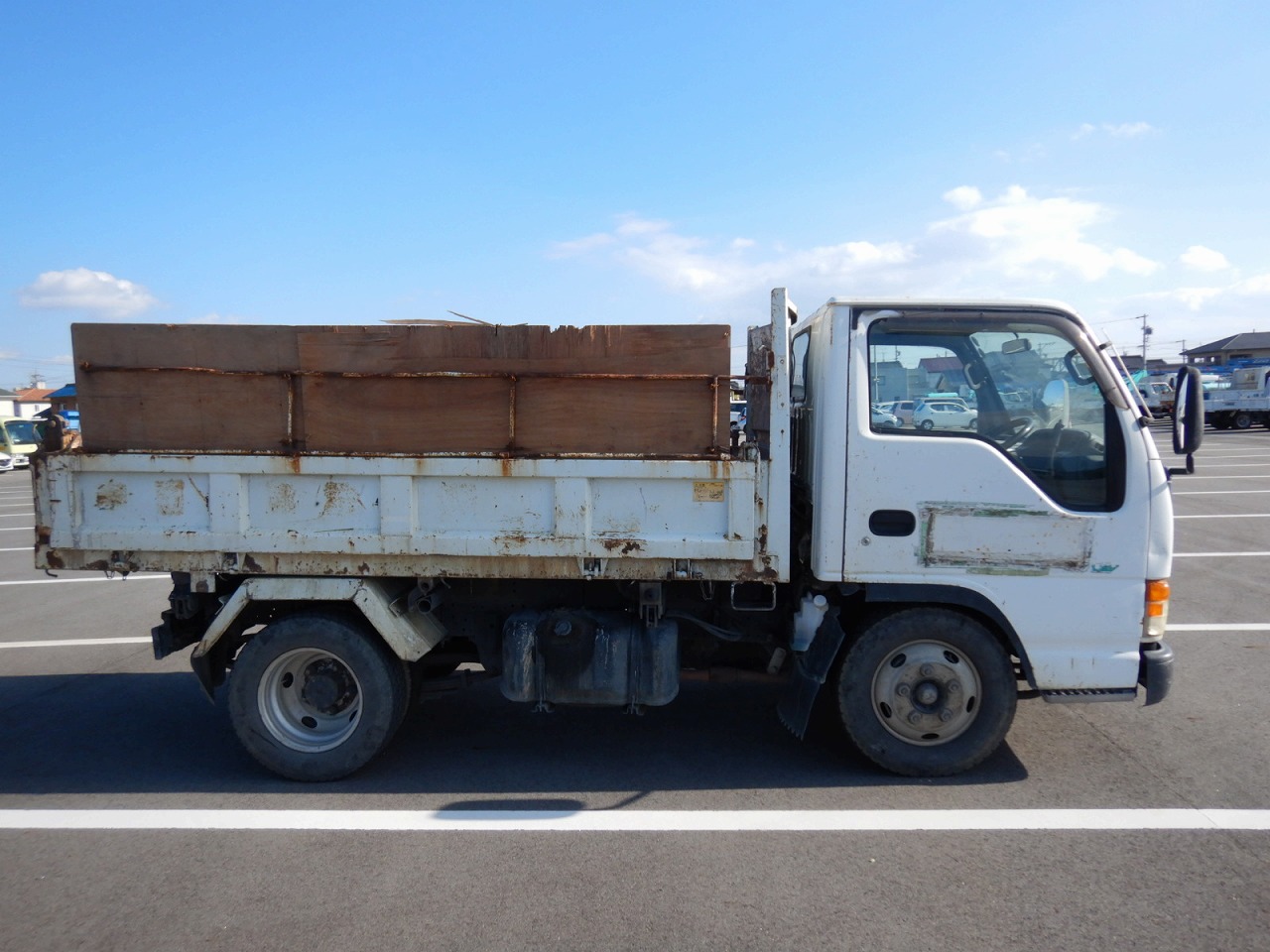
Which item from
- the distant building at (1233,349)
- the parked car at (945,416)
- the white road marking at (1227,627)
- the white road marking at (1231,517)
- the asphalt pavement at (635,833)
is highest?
the distant building at (1233,349)

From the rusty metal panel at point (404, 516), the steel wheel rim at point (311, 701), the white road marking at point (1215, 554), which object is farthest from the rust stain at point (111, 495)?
the white road marking at point (1215, 554)

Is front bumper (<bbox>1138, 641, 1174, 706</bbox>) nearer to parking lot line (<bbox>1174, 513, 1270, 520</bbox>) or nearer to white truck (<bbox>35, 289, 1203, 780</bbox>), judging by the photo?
white truck (<bbox>35, 289, 1203, 780</bbox>)

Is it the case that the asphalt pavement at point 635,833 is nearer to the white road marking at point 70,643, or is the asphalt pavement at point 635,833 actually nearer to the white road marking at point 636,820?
the white road marking at point 636,820

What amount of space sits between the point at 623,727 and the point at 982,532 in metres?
2.36

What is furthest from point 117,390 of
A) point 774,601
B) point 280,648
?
point 774,601

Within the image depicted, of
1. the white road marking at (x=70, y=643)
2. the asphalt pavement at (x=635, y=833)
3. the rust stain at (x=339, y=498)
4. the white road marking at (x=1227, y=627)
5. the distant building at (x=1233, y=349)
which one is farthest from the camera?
the distant building at (x=1233, y=349)

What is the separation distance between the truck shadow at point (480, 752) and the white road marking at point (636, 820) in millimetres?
229

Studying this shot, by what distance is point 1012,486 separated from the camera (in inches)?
159

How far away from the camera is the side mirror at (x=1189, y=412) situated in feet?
12.6

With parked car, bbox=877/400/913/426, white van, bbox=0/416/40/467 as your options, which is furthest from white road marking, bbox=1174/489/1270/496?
white van, bbox=0/416/40/467

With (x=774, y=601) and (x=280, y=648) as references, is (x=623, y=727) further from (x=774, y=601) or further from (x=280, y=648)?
(x=280, y=648)

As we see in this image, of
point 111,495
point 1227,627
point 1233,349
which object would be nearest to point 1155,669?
point 1227,627

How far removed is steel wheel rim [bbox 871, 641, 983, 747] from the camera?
13.9ft

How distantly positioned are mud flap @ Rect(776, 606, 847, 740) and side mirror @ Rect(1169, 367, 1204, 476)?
1.76 metres
